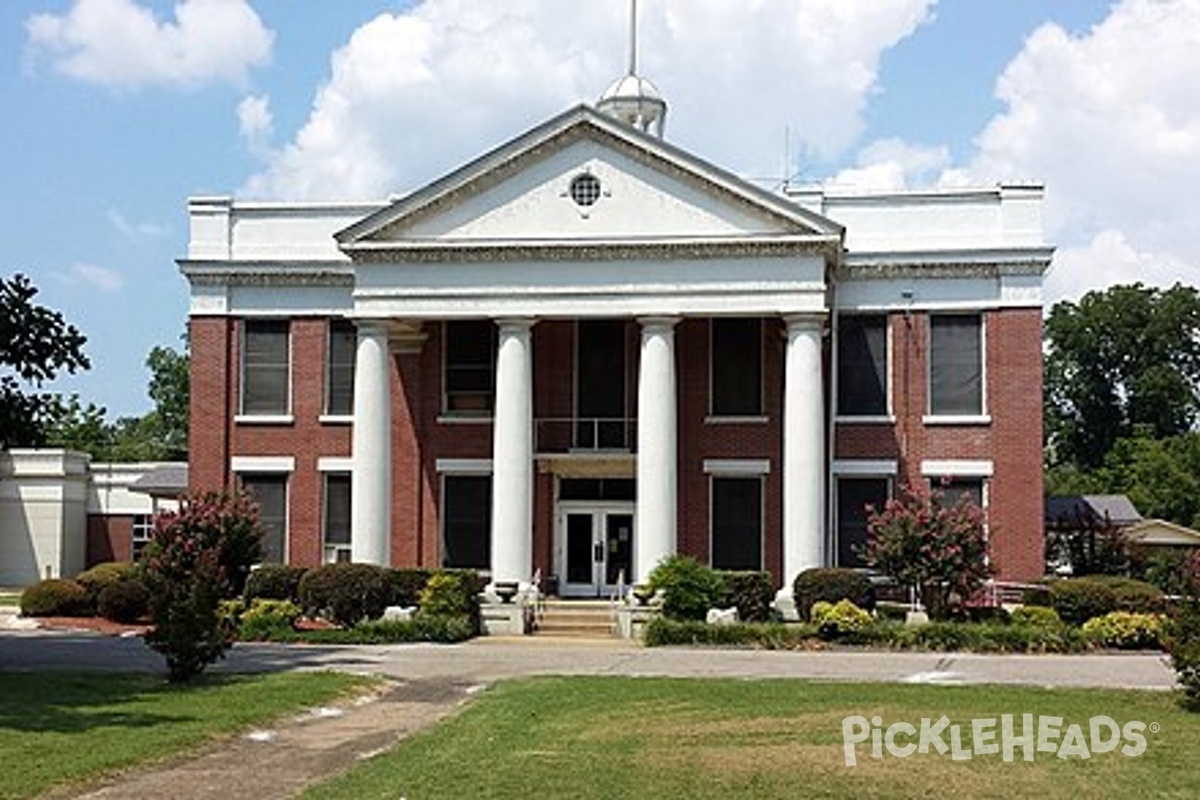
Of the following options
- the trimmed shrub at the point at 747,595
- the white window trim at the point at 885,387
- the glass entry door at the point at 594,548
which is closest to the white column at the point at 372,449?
the glass entry door at the point at 594,548

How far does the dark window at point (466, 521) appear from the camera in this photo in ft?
134

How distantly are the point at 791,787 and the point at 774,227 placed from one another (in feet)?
80.5

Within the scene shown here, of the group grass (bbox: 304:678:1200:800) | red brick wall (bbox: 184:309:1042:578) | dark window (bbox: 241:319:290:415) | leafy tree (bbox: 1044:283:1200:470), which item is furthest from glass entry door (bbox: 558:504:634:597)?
leafy tree (bbox: 1044:283:1200:470)

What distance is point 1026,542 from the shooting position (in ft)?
127

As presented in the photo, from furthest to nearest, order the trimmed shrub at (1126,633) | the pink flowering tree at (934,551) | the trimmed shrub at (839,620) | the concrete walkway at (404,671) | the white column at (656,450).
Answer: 1. the white column at (656,450)
2. the pink flowering tree at (934,551)
3. the trimmed shrub at (839,620)
4. the trimmed shrub at (1126,633)
5. the concrete walkway at (404,671)

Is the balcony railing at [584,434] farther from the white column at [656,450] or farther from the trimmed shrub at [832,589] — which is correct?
the trimmed shrub at [832,589]

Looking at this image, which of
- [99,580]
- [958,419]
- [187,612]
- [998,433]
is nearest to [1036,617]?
[998,433]

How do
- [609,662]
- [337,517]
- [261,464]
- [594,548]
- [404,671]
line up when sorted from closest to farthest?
[404,671], [609,662], [594,548], [337,517], [261,464]

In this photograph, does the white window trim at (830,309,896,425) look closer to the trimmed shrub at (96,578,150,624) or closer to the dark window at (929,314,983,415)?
the dark window at (929,314,983,415)

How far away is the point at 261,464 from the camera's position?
41906mm

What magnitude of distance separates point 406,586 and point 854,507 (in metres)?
11.2

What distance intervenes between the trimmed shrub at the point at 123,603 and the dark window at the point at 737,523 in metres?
13.5

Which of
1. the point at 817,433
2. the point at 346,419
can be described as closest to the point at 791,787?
the point at 817,433

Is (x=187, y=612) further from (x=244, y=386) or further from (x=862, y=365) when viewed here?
(x=862, y=365)
